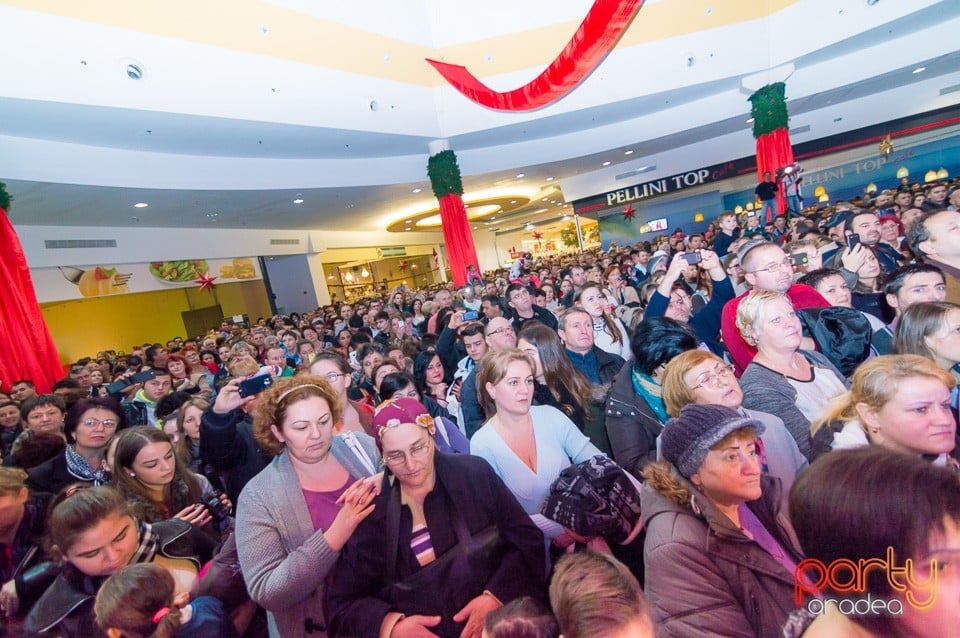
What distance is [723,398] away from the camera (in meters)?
1.78

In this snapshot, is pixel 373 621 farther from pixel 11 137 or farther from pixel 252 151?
pixel 252 151

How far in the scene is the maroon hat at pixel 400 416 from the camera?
165 cm

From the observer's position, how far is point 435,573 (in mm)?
1471

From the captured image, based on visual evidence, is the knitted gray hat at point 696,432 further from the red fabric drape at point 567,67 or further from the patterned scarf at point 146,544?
the red fabric drape at point 567,67

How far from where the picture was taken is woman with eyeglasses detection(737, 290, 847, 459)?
6.29 feet

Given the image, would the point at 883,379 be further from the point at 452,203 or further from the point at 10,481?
the point at 452,203

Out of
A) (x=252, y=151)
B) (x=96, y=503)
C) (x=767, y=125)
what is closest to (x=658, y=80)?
(x=767, y=125)

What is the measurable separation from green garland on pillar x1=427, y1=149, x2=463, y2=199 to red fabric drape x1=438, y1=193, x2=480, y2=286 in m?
0.16

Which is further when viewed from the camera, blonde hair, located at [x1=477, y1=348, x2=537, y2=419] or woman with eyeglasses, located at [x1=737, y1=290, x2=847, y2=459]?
blonde hair, located at [x1=477, y1=348, x2=537, y2=419]

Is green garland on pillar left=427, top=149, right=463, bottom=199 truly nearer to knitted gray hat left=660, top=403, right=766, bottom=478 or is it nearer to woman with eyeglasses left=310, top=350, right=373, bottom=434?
woman with eyeglasses left=310, top=350, right=373, bottom=434

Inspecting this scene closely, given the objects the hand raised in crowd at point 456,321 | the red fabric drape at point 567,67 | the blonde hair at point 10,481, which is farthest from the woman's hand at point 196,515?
the red fabric drape at point 567,67

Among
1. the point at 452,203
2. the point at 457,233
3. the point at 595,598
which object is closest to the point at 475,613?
the point at 595,598

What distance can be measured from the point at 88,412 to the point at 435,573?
8.39 feet

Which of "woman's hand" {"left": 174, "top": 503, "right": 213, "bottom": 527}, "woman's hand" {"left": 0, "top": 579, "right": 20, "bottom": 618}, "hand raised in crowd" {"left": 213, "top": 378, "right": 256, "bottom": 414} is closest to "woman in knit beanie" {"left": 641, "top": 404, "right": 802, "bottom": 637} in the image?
"woman's hand" {"left": 174, "top": 503, "right": 213, "bottom": 527}
